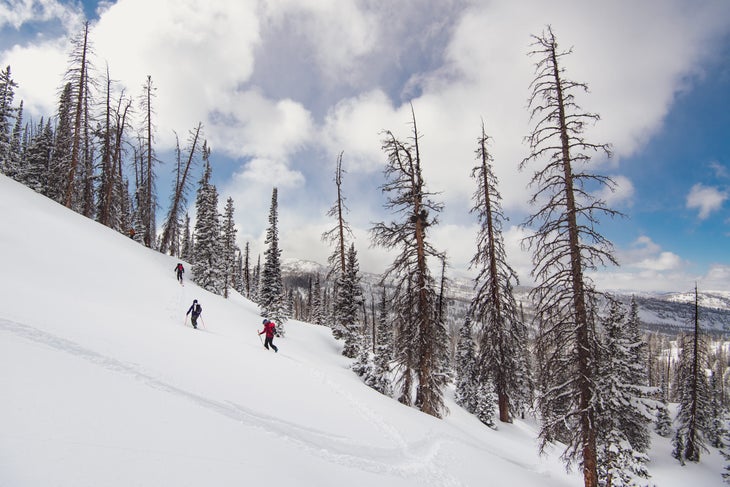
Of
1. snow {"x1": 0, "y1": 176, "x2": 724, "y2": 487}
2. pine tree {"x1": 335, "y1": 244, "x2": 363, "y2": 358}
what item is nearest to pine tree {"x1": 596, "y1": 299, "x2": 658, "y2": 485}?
snow {"x1": 0, "y1": 176, "x2": 724, "y2": 487}

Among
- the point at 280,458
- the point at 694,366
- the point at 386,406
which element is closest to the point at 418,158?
the point at 386,406

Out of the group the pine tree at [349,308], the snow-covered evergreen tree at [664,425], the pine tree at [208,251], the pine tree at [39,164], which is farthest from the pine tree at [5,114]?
the snow-covered evergreen tree at [664,425]

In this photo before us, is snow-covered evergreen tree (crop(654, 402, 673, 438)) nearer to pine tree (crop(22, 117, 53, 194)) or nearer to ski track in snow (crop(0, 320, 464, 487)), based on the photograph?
ski track in snow (crop(0, 320, 464, 487))

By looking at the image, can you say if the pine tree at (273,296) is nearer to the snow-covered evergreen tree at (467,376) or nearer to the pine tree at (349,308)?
the pine tree at (349,308)

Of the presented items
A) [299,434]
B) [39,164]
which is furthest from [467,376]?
[39,164]

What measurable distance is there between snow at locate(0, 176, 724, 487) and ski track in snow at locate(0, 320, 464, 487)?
43mm

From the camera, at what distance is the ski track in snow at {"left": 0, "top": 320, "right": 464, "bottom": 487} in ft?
24.1

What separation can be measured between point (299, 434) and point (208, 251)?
1070 inches

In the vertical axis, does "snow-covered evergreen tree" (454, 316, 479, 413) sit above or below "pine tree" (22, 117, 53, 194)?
below

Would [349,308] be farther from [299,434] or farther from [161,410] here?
[161,410]

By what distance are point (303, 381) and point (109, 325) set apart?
7.03m

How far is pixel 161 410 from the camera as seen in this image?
621 cm

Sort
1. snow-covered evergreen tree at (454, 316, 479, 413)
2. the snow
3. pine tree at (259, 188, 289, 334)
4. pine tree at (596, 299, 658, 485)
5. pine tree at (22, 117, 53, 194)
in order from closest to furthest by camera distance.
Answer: the snow → pine tree at (596, 299, 658, 485) → pine tree at (259, 188, 289, 334) → snow-covered evergreen tree at (454, 316, 479, 413) → pine tree at (22, 117, 53, 194)

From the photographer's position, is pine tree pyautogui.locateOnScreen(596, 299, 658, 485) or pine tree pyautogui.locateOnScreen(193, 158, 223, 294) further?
pine tree pyautogui.locateOnScreen(193, 158, 223, 294)
